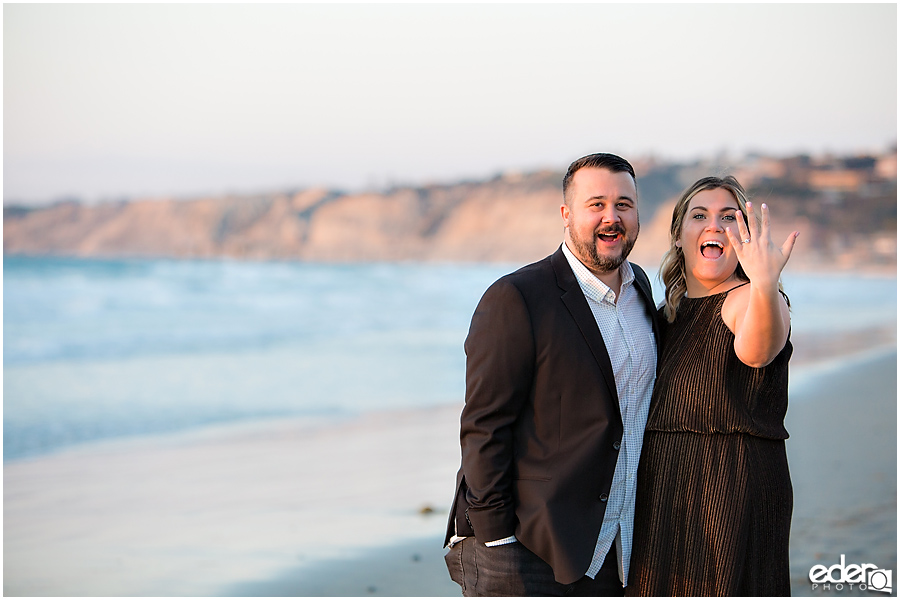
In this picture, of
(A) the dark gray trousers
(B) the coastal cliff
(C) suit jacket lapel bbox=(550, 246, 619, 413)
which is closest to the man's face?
(C) suit jacket lapel bbox=(550, 246, 619, 413)

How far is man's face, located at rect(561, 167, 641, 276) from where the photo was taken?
2.96 metres

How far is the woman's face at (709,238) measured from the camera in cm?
317

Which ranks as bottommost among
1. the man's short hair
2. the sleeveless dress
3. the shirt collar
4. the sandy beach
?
the sandy beach

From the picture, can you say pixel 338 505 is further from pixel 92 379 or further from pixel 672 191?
pixel 672 191

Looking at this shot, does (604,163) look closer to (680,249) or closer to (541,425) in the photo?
(680,249)

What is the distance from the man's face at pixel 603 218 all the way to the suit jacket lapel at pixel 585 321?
0.34ft

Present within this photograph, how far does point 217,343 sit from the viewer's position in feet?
65.9

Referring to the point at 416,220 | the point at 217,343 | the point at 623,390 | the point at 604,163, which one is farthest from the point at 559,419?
the point at 416,220

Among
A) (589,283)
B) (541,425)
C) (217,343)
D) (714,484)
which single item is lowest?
(714,484)

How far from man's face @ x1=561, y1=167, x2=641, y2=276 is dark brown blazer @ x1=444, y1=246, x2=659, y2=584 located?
0.20m

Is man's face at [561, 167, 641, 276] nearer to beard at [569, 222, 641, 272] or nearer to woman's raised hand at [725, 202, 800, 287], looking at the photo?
beard at [569, 222, 641, 272]

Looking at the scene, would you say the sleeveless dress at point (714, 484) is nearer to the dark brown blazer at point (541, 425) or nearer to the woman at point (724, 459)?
the woman at point (724, 459)

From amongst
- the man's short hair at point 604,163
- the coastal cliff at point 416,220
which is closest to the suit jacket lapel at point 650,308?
the man's short hair at point 604,163

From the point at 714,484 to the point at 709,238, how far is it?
875mm
